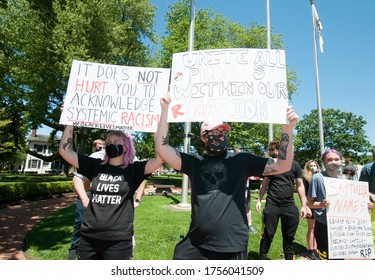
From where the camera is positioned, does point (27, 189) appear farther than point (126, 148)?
Yes

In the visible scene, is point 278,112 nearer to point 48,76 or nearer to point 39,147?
point 48,76

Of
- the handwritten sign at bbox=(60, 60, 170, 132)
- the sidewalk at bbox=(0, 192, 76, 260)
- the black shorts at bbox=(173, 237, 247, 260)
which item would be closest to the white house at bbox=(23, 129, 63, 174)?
the sidewalk at bbox=(0, 192, 76, 260)

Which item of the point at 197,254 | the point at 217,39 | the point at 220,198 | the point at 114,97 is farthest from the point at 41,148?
the point at 220,198

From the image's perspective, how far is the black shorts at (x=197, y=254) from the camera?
2582mm

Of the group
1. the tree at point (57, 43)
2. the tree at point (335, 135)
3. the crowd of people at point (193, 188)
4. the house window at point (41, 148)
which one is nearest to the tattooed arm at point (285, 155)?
the crowd of people at point (193, 188)

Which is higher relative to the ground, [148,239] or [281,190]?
[281,190]

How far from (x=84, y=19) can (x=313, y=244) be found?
18733 millimetres

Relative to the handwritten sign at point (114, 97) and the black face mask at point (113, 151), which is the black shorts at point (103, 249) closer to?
the black face mask at point (113, 151)

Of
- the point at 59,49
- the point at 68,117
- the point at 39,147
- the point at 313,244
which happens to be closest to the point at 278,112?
the point at 68,117

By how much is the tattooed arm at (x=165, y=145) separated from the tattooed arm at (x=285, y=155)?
888mm

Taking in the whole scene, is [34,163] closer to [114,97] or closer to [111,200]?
[114,97]

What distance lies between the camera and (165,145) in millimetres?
2957

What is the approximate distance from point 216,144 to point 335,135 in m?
66.1

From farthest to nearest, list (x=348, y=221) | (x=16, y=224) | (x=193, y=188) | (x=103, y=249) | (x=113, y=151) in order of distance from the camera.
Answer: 1. (x=16, y=224)
2. (x=348, y=221)
3. (x=113, y=151)
4. (x=103, y=249)
5. (x=193, y=188)
